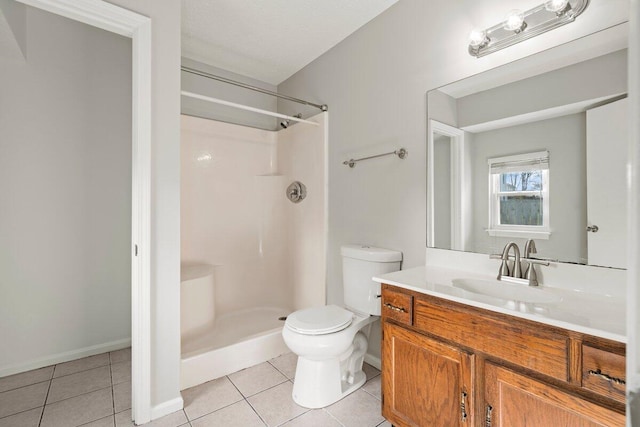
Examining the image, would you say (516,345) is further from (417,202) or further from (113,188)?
(113,188)

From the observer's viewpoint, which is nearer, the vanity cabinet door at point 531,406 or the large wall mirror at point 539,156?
the vanity cabinet door at point 531,406

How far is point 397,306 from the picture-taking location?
4.71ft

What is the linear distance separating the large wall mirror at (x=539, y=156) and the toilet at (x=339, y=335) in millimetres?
Answer: 436

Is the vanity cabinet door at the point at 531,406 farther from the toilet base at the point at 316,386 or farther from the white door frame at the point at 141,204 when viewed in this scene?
the white door frame at the point at 141,204

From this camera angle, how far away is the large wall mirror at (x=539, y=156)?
3.93ft

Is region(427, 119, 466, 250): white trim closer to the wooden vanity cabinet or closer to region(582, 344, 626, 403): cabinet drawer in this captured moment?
the wooden vanity cabinet

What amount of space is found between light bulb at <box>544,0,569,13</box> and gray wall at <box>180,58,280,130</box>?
2386mm

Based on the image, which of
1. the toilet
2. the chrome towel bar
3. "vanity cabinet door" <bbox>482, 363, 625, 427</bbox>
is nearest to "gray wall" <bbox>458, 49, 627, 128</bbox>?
the chrome towel bar

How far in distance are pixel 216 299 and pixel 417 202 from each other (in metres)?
1.99

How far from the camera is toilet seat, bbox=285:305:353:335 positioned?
1.68 meters

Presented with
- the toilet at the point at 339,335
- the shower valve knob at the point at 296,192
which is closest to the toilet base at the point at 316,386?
the toilet at the point at 339,335

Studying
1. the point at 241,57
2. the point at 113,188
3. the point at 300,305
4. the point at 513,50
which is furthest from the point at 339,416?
the point at 241,57

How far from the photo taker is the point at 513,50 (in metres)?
1.46

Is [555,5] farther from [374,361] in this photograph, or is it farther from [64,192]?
[64,192]
